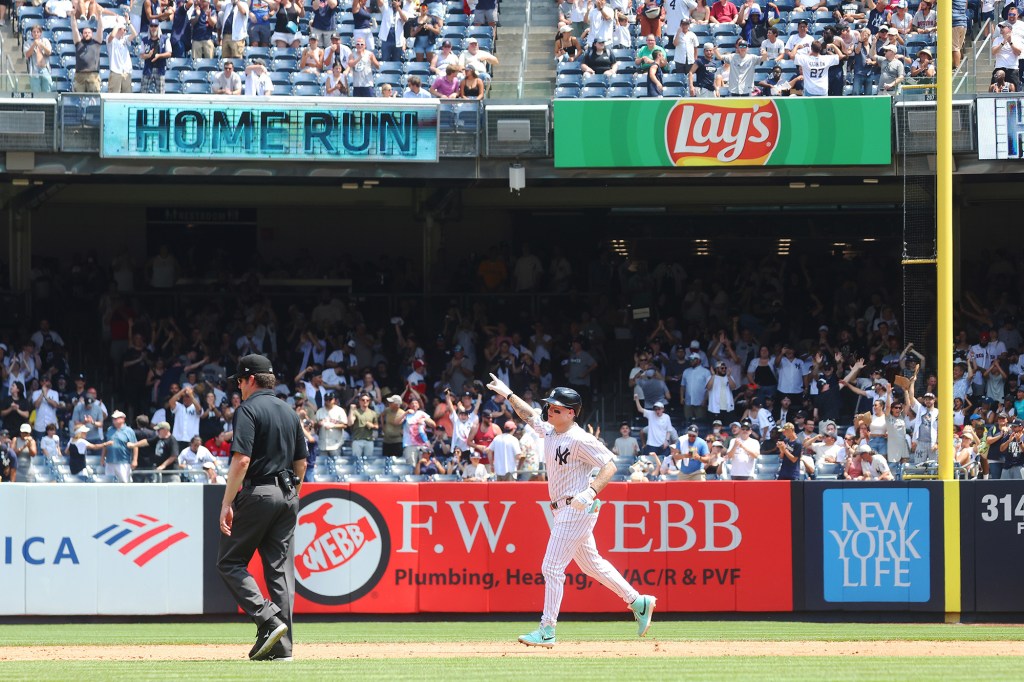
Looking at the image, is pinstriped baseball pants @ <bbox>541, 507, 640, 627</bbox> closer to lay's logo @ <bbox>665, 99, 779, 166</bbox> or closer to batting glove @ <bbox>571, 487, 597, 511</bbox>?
batting glove @ <bbox>571, 487, 597, 511</bbox>

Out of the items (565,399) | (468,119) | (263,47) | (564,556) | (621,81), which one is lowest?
(564,556)

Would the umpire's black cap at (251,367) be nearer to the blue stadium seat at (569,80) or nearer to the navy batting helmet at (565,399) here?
the navy batting helmet at (565,399)

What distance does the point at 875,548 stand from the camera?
13656mm

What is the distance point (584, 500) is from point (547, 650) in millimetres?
1014

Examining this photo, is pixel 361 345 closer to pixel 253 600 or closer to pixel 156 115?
pixel 156 115

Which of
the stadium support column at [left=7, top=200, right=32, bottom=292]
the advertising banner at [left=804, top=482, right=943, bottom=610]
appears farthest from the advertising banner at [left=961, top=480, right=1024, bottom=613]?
the stadium support column at [left=7, top=200, right=32, bottom=292]

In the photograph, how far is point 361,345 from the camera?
23.3 meters

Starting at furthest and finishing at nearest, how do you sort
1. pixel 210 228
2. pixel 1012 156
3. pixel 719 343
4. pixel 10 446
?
pixel 210 228 → pixel 719 343 → pixel 1012 156 → pixel 10 446

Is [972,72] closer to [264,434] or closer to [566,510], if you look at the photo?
[566,510]

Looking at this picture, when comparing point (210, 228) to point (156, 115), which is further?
point (210, 228)

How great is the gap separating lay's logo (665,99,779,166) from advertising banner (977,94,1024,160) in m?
2.90

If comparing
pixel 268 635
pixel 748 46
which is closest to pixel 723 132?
pixel 748 46

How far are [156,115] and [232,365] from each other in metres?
4.15

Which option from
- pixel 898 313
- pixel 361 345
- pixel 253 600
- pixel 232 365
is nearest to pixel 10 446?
pixel 232 365
